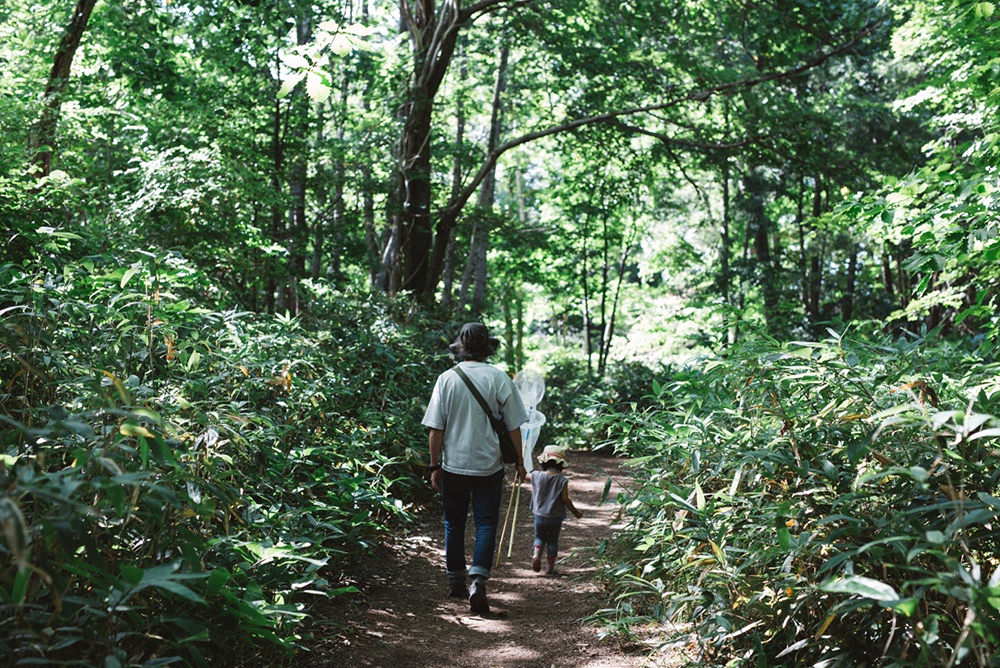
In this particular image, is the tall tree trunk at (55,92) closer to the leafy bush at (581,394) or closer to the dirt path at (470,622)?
the dirt path at (470,622)

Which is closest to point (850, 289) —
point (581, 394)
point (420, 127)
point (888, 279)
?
point (888, 279)

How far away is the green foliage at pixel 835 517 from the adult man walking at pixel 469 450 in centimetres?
115

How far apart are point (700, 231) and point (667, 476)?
2111 cm

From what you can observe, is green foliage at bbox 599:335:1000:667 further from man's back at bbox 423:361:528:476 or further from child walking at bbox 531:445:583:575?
child walking at bbox 531:445:583:575

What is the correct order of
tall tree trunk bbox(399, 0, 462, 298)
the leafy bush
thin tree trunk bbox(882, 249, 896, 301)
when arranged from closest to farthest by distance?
tall tree trunk bbox(399, 0, 462, 298)
the leafy bush
thin tree trunk bbox(882, 249, 896, 301)

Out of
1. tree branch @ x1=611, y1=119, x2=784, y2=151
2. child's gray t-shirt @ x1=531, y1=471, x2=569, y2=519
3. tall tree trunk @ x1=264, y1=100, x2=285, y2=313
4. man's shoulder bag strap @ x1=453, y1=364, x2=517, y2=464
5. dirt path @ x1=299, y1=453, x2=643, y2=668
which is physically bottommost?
dirt path @ x1=299, y1=453, x2=643, y2=668

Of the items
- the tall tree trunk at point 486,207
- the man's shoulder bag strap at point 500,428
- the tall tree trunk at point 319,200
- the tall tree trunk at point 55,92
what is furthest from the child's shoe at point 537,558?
the tall tree trunk at point 486,207

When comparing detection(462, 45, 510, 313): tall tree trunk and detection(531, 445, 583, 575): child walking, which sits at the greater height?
detection(462, 45, 510, 313): tall tree trunk

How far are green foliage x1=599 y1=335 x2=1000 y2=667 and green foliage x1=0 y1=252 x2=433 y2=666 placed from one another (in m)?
1.81

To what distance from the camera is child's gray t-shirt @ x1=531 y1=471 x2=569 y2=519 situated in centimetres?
593

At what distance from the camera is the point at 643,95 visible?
12.8 meters

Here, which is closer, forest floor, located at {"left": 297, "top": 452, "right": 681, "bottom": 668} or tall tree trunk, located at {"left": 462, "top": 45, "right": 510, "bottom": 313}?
forest floor, located at {"left": 297, "top": 452, "right": 681, "bottom": 668}

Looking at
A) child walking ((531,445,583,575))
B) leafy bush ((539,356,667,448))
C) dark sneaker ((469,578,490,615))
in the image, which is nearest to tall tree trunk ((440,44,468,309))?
leafy bush ((539,356,667,448))

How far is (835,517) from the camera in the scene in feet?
9.14
